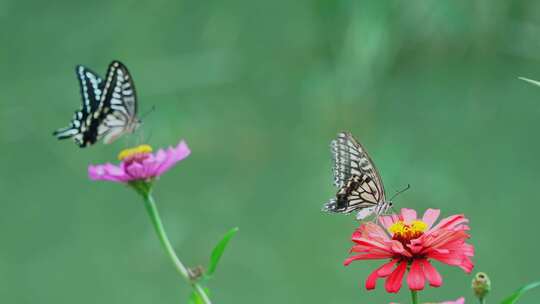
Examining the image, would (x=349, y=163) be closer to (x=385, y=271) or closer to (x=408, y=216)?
(x=408, y=216)

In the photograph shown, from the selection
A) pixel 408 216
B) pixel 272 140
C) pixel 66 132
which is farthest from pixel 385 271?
pixel 272 140

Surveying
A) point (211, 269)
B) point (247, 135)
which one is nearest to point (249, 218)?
point (247, 135)

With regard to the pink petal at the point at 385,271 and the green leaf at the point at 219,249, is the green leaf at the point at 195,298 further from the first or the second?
the pink petal at the point at 385,271

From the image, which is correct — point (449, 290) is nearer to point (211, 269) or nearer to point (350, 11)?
point (350, 11)

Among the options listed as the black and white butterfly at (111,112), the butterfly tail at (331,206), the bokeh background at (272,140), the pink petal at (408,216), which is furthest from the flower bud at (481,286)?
the bokeh background at (272,140)

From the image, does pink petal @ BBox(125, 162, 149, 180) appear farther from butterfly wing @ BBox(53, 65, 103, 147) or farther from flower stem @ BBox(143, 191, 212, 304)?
butterfly wing @ BBox(53, 65, 103, 147)
